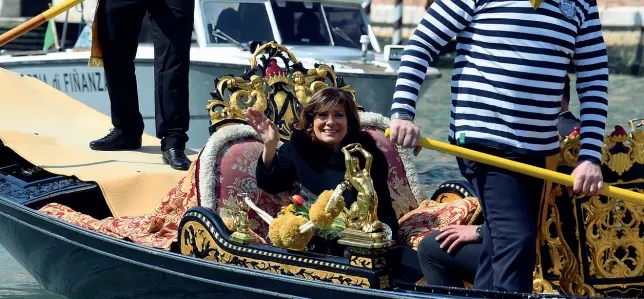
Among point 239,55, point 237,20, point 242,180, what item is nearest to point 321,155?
point 242,180

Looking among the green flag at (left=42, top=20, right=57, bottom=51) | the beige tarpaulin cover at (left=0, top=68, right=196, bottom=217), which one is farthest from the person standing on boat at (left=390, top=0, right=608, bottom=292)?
the green flag at (left=42, top=20, right=57, bottom=51)

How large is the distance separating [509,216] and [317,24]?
5.60 meters

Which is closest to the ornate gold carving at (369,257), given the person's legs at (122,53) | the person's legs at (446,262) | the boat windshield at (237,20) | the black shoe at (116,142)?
the person's legs at (446,262)

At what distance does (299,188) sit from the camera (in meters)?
3.41

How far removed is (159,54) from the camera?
4.58 meters

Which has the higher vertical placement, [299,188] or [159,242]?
[299,188]

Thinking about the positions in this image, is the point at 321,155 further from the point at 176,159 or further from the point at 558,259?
the point at 176,159

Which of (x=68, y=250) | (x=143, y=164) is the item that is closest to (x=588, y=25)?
(x=68, y=250)

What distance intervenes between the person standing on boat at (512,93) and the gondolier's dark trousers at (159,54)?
2.08 metres

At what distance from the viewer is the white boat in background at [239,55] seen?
295 inches

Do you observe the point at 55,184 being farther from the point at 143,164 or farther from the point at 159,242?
the point at 159,242

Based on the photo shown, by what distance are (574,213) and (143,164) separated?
2.19 meters

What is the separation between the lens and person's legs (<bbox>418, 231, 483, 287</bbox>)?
9.46 ft

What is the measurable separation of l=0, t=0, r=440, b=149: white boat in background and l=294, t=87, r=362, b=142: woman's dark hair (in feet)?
13.0
